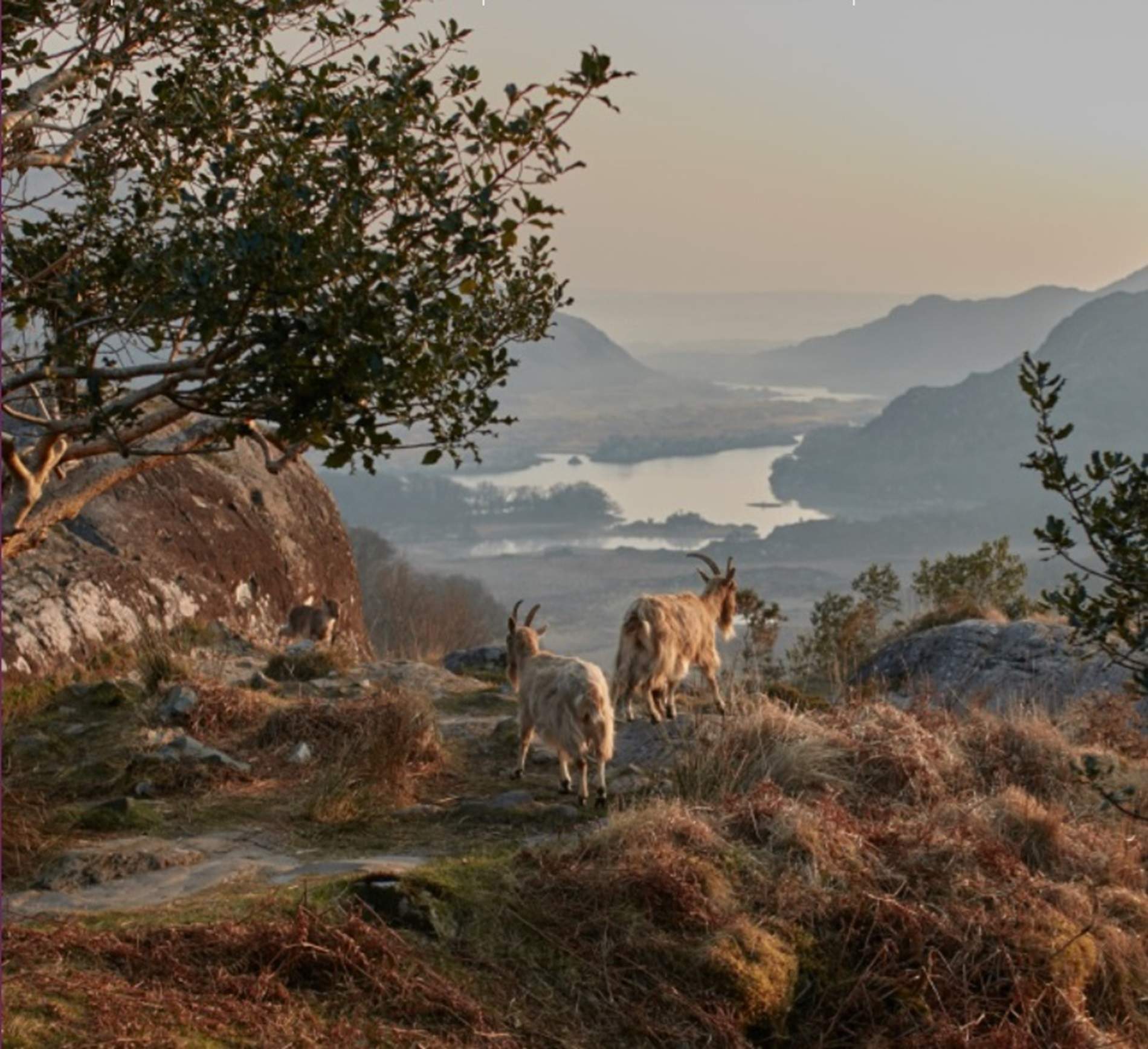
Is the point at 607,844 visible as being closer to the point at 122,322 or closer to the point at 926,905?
the point at 926,905

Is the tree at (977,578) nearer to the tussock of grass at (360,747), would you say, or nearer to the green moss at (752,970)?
the tussock of grass at (360,747)

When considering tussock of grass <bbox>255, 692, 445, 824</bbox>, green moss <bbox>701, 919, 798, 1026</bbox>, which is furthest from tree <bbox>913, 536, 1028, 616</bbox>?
green moss <bbox>701, 919, 798, 1026</bbox>

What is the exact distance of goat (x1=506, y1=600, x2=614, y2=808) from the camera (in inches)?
445

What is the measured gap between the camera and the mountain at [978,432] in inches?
5138

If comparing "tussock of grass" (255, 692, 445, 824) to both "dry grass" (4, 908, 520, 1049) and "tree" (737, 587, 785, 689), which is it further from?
"tree" (737, 587, 785, 689)

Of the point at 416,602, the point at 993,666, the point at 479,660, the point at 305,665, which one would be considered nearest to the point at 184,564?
the point at 305,665

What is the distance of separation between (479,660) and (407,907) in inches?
540

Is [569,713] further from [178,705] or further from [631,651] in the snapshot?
[178,705]

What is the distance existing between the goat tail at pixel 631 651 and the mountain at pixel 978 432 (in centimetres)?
11578

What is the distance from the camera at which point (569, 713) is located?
1145cm

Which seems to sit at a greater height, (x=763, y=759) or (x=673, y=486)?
(x=673, y=486)

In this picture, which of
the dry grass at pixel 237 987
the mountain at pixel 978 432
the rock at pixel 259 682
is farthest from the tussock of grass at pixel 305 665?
the mountain at pixel 978 432

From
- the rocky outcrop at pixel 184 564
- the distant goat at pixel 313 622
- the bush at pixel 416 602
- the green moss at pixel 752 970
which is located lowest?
the bush at pixel 416 602

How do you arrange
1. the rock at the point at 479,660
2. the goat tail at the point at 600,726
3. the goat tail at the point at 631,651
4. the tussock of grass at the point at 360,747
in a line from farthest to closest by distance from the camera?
1. the rock at the point at 479,660
2. the goat tail at the point at 631,651
3. the goat tail at the point at 600,726
4. the tussock of grass at the point at 360,747
